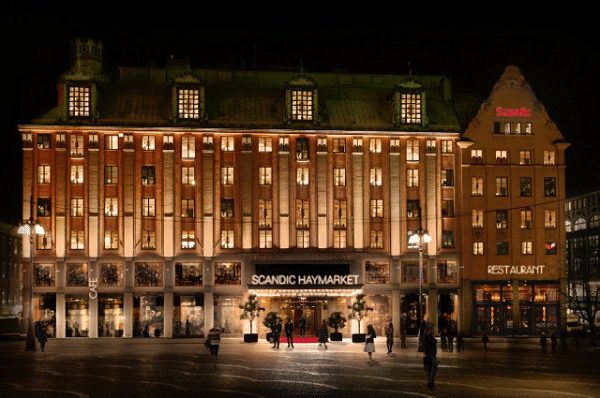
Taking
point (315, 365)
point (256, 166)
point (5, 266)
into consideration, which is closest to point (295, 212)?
point (256, 166)

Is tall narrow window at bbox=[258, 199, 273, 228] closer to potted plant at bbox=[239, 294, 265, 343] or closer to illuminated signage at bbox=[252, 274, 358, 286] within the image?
illuminated signage at bbox=[252, 274, 358, 286]

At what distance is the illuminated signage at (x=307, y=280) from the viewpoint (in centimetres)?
7950

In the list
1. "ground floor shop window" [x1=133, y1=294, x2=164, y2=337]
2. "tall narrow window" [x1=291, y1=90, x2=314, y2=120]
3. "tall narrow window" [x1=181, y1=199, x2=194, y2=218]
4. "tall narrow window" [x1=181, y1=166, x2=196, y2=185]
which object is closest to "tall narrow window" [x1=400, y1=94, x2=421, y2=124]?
"tall narrow window" [x1=291, y1=90, x2=314, y2=120]

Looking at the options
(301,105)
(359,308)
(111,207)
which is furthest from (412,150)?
(111,207)

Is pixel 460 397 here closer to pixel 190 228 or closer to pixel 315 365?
pixel 315 365

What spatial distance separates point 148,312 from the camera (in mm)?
79750

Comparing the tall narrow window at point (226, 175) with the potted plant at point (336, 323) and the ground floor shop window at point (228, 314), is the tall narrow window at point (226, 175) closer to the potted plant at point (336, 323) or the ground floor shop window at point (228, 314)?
the ground floor shop window at point (228, 314)

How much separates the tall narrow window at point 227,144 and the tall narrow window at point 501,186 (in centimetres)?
2441

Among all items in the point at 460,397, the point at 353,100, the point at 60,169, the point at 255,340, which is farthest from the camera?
the point at 353,100

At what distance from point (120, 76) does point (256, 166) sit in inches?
681

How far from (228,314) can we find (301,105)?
1979 cm

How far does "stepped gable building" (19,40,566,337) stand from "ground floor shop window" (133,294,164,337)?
0.40 ft

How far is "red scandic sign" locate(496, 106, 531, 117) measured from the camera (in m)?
84.2

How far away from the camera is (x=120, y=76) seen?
87.8m
